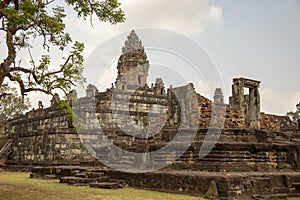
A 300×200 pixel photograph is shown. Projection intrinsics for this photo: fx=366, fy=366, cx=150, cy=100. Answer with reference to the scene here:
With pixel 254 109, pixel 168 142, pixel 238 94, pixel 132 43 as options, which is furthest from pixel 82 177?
pixel 132 43

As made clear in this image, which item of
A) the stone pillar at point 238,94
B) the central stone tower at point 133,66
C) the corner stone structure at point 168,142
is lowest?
the corner stone structure at point 168,142

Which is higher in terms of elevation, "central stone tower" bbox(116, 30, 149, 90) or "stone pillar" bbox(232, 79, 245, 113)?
"central stone tower" bbox(116, 30, 149, 90)

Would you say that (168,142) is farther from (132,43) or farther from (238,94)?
(132,43)

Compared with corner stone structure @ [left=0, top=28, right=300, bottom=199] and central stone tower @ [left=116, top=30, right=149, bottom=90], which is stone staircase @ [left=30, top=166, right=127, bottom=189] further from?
central stone tower @ [left=116, top=30, right=149, bottom=90]

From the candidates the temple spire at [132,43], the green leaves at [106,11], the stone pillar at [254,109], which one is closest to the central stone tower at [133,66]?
the temple spire at [132,43]

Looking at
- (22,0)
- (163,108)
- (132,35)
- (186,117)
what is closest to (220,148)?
(186,117)

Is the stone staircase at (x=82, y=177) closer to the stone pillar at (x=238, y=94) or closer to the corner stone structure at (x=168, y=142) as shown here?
the corner stone structure at (x=168, y=142)

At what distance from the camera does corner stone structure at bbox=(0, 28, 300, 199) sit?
31.1 feet

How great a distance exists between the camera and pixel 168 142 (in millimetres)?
13453

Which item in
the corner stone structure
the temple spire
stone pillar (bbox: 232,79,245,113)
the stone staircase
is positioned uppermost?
the temple spire

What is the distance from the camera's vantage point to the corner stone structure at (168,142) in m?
9.48

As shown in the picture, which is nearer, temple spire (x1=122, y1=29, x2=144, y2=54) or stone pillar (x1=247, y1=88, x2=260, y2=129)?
stone pillar (x1=247, y1=88, x2=260, y2=129)

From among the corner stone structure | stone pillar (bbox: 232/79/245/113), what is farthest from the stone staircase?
stone pillar (bbox: 232/79/245/113)

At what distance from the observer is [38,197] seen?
8445 millimetres
